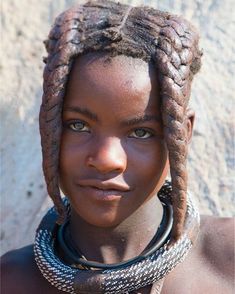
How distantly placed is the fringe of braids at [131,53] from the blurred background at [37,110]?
1182 millimetres

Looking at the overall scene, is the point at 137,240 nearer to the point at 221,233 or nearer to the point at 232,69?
the point at 221,233

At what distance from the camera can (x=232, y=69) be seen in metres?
3.64

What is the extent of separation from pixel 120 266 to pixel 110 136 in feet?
1.38

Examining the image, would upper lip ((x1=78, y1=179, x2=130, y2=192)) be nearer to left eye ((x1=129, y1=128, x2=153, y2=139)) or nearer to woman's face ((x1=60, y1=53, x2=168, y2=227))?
woman's face ((x1=60, y1=53, x2=168, y2=227))

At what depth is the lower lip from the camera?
2.18m

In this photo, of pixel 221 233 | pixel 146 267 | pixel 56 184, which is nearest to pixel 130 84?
pixel 56 184

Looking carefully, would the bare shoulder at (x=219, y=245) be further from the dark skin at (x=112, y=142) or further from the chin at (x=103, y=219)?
the chin at (x=103, y=219)

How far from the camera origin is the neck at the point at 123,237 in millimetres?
2418

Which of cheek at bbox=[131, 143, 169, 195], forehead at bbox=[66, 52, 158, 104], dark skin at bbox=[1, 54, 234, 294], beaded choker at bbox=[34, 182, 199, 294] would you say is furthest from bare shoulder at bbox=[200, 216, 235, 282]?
forehead at bbox=[66, 52, 158, 104]

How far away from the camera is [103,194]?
7.14ft

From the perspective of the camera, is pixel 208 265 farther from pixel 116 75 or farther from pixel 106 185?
pixel 116 75

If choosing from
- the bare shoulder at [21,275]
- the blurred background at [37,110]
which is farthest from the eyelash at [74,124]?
the blurred background at [37,110]

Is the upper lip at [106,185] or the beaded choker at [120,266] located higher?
the upper lip at [106,185]

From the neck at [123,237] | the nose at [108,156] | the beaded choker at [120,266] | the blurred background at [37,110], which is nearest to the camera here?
the nose at [108,156]
